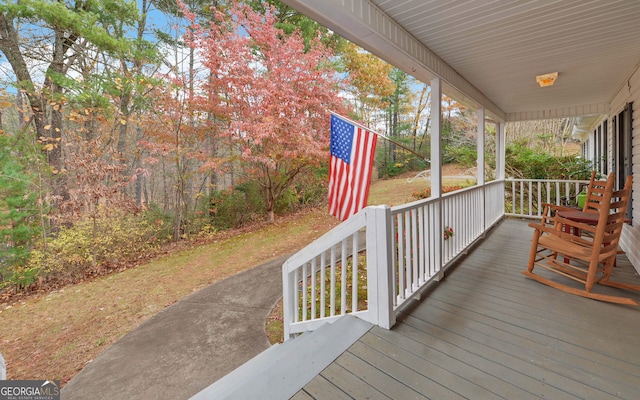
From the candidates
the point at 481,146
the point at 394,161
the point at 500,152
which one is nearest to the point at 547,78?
the point at 481,146

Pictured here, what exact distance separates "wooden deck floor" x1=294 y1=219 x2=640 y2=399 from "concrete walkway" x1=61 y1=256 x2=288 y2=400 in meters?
1.61

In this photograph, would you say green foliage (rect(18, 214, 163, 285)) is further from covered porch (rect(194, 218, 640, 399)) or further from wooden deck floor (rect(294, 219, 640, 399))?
wooden deck floor (rect(294, 219, 640, 399))

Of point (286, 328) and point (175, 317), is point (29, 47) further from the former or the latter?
point (286, 328)

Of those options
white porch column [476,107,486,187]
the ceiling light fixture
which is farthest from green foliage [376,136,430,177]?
the ceiling light fixture

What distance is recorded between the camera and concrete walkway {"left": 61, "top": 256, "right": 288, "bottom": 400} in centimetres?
256

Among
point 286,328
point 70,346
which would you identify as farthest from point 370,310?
point 70,346

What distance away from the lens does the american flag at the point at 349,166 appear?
277 cm

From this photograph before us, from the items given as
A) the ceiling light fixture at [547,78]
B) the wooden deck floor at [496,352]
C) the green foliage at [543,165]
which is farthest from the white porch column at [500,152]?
the wooden deck floor at [496,352]

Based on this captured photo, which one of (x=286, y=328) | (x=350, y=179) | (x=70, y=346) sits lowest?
(x=70, y=346)

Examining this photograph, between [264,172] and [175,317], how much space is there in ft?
17.5

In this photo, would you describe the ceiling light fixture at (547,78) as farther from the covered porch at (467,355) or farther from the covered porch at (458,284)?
the covered porch at (467,355)

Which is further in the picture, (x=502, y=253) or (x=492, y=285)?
(x=502, y=253)

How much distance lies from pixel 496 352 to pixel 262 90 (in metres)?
6.66

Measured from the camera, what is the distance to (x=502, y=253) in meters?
4.04
